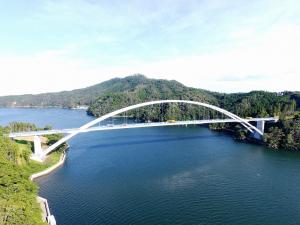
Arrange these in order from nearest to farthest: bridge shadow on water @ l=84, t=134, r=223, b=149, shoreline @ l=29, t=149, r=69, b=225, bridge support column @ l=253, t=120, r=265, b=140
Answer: shoreline @ l=29, t=149, r=69, b=225 < bridge shadow on water @ l=84, t=134, r=223, b=149 < bridge support column @ l=253, t=120, r=265, b=140

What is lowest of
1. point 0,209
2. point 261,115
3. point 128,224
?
point 128,224

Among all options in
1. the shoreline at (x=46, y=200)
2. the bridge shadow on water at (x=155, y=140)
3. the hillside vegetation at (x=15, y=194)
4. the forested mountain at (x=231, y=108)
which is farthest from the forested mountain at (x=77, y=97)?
the hillside vegetation at (x=15, y=194)

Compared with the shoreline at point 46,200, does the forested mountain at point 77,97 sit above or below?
above

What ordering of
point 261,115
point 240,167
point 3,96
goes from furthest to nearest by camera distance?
point 3,96 → point 261,115 → point 240,167

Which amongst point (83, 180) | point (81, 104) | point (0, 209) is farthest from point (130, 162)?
point (81, 104)

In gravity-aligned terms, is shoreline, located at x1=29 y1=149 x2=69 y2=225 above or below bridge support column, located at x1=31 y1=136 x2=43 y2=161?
below

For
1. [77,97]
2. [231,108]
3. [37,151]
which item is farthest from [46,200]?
[77,97]

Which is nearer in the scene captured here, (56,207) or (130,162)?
(56,207)

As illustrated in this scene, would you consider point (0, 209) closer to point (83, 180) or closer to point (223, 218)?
point (83, 180)

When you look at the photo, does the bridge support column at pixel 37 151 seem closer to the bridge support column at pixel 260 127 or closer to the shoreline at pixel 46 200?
the shoreline at pixel 46 200

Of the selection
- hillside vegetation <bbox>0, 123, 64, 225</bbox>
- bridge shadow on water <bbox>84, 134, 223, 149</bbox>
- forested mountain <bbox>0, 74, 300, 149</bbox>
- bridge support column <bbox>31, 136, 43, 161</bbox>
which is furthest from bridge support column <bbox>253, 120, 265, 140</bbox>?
hillside vegetation <bbox>0, 123, 64, 225</bbox>

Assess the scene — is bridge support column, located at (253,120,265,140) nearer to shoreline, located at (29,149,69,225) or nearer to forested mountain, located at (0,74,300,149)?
forested mountain, located at (0,74,300,149)
